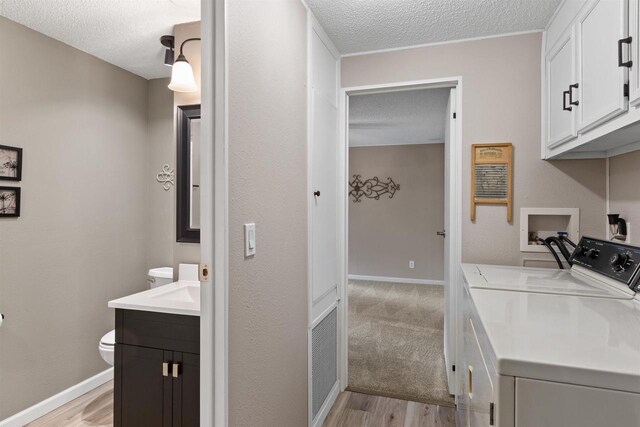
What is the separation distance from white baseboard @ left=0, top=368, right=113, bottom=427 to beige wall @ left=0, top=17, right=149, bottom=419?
0.13 feet

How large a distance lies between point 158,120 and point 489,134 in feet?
8.34

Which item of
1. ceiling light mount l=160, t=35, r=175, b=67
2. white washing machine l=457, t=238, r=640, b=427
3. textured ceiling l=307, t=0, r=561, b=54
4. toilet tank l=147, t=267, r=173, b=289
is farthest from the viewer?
toilet tank l=147, t=267, r=173, b=289

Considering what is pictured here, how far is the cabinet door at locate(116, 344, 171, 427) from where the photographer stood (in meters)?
1.60

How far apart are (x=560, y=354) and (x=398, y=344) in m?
2.68

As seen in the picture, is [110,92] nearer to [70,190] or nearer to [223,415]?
[70,190]

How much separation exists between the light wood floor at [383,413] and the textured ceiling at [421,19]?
2.39 metres

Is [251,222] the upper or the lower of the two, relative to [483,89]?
lower

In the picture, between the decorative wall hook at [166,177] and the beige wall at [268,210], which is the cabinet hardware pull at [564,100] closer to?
the beige wall at [268,210]

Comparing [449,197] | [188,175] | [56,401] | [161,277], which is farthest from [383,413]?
[56,401]

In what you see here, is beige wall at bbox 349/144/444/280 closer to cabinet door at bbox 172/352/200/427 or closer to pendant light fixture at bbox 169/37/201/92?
pendant light fixture at bbox 169/37/201/92

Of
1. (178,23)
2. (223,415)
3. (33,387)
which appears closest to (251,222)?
(223,415)

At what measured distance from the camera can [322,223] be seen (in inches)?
85.7

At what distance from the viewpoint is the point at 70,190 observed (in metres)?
2.40

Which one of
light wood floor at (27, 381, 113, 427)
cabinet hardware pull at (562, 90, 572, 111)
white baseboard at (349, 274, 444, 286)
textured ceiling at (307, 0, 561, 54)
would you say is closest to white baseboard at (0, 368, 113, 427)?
light wood floor at (27, 381, 113, 427)
